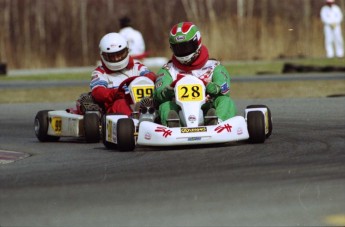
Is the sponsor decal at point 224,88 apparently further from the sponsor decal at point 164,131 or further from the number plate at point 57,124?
the number plate at point 57,124

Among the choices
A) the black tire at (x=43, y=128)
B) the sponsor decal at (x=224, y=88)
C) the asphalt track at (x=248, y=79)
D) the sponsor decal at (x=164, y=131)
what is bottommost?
the asphalt track at (x=248, y=79)

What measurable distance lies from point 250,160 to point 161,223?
281 cm

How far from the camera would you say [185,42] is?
1137cm

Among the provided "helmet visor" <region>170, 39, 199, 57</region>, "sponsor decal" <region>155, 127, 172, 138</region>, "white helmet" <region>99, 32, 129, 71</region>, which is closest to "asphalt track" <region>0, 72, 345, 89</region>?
"white helmet" <region>99, 32, 129, 71</region>

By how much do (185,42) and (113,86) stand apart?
1.39 meters

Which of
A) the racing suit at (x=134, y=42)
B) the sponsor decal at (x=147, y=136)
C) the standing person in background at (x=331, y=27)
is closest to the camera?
the sponsor decal at (x=147, y=136)

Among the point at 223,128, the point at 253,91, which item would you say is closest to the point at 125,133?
the point at 223,128

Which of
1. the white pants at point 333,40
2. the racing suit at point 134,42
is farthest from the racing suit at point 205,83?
the white pants at point 333,40

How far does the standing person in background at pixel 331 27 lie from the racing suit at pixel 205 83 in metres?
17.7

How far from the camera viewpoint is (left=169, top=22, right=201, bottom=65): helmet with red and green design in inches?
448

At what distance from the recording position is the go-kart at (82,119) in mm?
11734

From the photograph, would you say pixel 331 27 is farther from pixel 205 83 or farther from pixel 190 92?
pixel 190 92

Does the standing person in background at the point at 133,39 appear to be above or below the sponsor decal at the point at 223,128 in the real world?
above

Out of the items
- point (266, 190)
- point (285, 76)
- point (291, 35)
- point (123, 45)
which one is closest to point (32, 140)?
point (123, 45)
